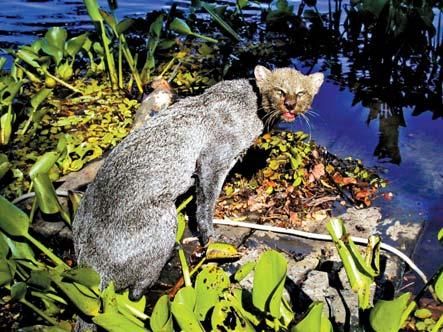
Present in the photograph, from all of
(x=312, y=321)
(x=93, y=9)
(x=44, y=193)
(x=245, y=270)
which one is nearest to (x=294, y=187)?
(x=245, y=270)

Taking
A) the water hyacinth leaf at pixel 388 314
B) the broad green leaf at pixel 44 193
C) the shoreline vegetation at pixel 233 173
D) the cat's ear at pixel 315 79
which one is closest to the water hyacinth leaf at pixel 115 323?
the shoreline vegetation at pixel 233 173

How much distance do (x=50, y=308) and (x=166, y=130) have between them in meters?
1.40

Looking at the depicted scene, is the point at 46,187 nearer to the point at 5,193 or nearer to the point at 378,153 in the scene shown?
the point at 5,193

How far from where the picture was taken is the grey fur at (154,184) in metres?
3.75

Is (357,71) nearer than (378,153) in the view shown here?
No

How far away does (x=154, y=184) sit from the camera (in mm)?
3990

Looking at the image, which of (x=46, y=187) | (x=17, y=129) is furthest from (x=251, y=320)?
(x=17, y=129)

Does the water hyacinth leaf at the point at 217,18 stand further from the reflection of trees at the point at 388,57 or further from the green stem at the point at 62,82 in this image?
the green stem at the point at 62,82

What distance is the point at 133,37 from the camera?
355 inches

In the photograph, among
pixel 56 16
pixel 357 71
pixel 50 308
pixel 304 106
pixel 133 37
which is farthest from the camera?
pixel 56 16

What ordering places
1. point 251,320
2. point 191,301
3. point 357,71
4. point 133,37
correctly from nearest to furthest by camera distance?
point 191,301 < point 251,320 < point 357,71 < point 133,37

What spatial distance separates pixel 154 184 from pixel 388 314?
183 centimetres

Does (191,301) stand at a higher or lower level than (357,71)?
higher

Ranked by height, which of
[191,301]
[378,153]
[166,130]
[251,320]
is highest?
[166,130]
